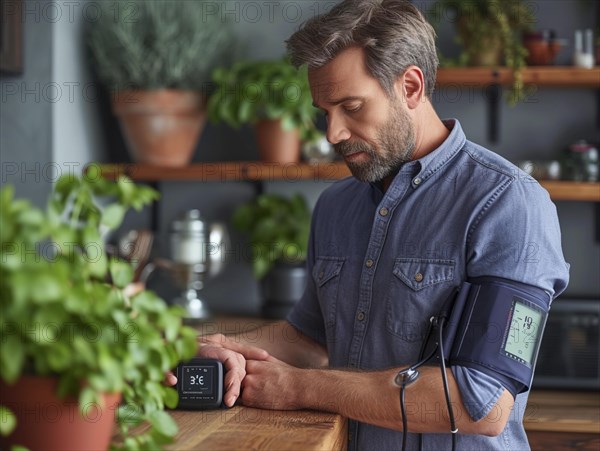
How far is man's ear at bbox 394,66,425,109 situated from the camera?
167 cm

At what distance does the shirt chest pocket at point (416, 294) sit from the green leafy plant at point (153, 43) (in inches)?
60.8

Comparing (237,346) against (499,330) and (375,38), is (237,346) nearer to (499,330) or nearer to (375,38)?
(499,330)

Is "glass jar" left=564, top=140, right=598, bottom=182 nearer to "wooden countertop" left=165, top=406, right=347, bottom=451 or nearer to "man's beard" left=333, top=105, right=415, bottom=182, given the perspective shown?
"man's beard" left=333, top=105, right=415, bottom=182

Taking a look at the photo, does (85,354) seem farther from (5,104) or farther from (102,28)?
(102,28)

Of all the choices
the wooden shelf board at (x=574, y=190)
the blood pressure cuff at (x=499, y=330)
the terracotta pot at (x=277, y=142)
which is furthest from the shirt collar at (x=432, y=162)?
the terracotta pot at (x=277, y=142)

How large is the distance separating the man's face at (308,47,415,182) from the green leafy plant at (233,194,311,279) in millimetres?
1215

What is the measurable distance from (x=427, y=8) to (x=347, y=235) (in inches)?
57.9

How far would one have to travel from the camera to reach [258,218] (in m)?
2.96

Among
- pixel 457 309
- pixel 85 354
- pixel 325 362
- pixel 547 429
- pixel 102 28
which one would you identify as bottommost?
pixel 547 429

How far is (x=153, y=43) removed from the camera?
286 centimetres

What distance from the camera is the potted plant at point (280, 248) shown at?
2827mm

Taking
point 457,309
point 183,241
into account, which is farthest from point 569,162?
point 457,309

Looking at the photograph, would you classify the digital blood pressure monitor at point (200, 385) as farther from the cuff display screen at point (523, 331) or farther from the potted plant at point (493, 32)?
the potted plant at point (493, 32)

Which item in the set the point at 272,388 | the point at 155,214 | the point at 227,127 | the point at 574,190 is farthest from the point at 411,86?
the point at 155,214
